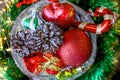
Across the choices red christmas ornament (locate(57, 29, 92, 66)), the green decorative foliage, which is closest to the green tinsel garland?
the green decorative foliage

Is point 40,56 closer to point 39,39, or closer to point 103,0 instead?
point 39,39

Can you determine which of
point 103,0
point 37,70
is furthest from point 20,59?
point 103,0

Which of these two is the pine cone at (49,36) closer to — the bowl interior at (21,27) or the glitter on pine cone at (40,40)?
the glitter on pine cone at (40,40)

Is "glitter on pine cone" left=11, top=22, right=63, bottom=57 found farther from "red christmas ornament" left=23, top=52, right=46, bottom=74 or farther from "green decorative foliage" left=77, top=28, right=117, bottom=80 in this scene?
"green decorative foliage" left=77, top=28, right=117, bottom=80

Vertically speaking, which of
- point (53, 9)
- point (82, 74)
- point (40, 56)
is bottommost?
point (82, 74)

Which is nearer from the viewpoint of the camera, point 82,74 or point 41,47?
point 41,47

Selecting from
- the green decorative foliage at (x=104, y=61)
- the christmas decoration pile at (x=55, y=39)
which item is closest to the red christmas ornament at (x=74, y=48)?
the christmas decoration pile at (x=55, y=39)

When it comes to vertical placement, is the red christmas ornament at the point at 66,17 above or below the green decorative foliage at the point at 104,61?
above
